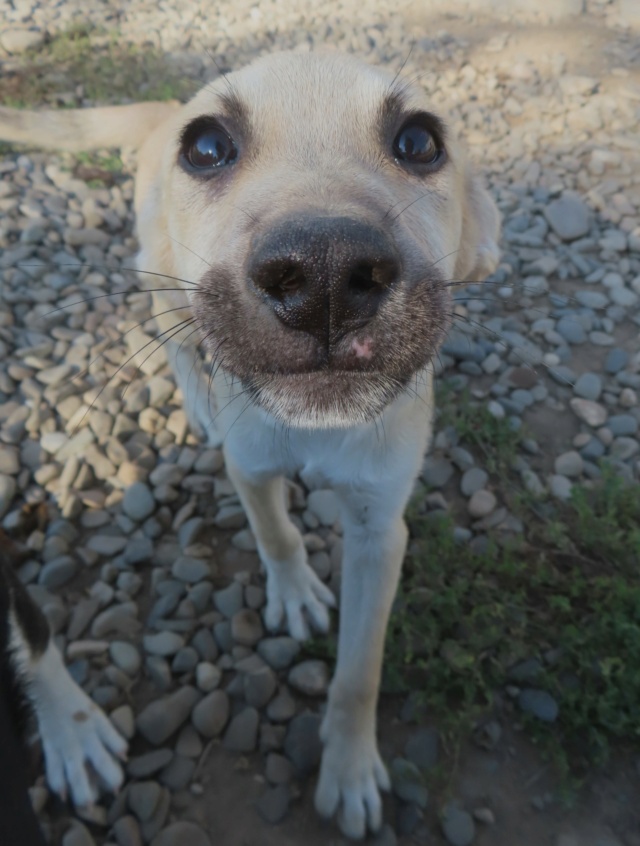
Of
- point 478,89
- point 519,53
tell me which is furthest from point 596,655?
point 519,53

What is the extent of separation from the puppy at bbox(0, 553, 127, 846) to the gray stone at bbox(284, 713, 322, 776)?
0.63m

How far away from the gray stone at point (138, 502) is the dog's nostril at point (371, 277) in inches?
86.3

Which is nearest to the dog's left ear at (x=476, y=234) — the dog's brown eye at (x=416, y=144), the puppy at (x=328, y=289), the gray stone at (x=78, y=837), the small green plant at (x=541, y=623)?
the puppy at (x=328, y=289)

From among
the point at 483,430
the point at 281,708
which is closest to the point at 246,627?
the point at 281,708

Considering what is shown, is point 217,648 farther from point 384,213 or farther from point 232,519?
point 384,213

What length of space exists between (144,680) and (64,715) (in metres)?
0.33

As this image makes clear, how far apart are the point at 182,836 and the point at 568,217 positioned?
4.38 m

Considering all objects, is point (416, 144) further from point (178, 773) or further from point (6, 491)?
point (6, 491)

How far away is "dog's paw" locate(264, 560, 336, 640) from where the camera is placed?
2689 millimetres

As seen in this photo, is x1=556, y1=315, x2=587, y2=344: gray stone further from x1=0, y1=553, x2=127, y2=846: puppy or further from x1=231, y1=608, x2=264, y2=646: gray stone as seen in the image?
x1=0, y1=553, x2=127, y2=846: puppy

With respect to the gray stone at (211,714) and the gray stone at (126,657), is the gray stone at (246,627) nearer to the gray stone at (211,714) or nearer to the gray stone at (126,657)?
the gray stone at (211,714)

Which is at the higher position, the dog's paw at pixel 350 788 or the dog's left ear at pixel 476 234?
the dog's left ear at pixel 476 234

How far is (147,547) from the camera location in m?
2.99

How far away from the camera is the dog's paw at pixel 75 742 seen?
2.31m
